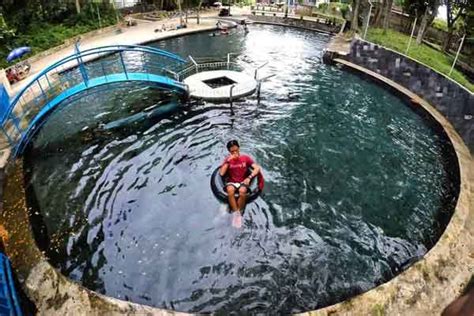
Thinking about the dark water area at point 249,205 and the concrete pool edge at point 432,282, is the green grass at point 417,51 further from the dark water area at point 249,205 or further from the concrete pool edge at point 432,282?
the concrete pool edge at point 432,282

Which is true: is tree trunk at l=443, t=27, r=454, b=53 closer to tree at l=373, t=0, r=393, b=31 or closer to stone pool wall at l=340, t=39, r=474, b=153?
tree at l=373, t=0, r=393, b=31

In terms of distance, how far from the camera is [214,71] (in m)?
18.6

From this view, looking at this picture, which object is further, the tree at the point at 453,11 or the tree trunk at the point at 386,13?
the tree trunk at the point at 386,13

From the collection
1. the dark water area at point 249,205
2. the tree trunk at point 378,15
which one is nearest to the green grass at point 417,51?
the tree trunk at point 378,15

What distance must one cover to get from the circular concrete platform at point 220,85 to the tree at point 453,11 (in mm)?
14812

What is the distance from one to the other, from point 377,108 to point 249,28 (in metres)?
→ 18.4

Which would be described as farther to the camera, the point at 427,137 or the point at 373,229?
the point at 427,137

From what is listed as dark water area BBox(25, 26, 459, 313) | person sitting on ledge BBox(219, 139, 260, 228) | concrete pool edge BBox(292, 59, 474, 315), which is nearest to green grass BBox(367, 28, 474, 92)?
dark water area BBox(25, 26, 459, 313)

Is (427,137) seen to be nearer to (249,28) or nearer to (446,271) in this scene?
(446,271)

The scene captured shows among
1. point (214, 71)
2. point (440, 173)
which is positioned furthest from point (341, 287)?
point (214, 71)

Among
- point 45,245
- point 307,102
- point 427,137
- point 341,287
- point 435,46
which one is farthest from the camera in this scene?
point 435,46

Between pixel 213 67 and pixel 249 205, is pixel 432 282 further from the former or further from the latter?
pixel 213 67

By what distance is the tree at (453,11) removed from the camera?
2124 cm

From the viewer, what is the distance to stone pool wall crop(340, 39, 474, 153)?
41.5ft
